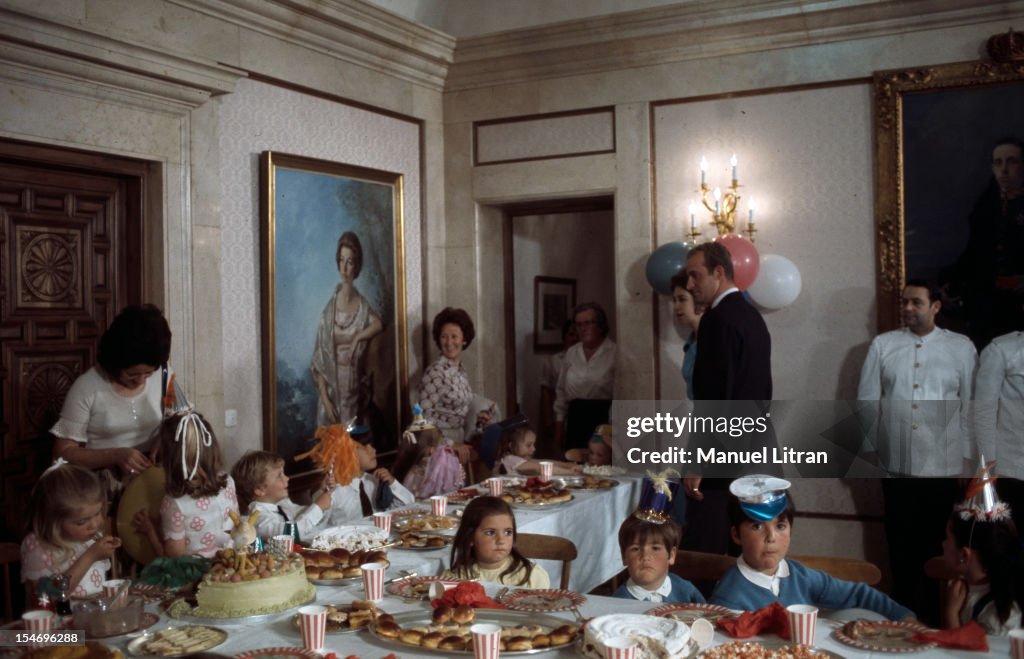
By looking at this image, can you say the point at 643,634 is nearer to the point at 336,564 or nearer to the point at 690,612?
the point at 690,612

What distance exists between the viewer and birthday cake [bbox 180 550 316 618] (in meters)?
2.64

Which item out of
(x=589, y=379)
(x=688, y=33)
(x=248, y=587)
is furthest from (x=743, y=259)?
(x=248, y=587)

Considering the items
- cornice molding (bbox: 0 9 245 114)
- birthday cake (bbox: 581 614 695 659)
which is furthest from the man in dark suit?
cornice molding (bbox: 0 9 245 114)

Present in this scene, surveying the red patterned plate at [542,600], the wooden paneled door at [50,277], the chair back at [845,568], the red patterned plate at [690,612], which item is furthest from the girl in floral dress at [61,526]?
the chair back at [845,568]

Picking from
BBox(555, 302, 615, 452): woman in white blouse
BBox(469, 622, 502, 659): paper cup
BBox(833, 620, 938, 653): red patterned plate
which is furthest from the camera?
BBox(555, 302, 615, 452): woman in white blouse

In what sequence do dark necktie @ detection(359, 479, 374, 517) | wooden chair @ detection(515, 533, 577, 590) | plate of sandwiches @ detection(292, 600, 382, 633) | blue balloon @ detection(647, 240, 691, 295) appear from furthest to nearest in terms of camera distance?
1. blue balloon @ detection(647, 240, 691, 295)
2. dark necktie @ detection(359, 479, 374, 517)
3. wooden chair @ detection(515, 533, 577, 590)
4. plate of sandwiches @ detection(292, 600, 382, 633)

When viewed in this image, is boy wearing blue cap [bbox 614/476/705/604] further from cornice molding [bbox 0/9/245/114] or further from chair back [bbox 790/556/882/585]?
cornice molding [bbox 0/9/245/114]

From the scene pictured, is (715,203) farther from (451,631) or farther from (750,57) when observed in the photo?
(451,631)

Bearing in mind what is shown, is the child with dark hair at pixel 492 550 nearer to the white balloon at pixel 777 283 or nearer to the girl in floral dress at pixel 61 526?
the girl in floral dress at pixel 61 526

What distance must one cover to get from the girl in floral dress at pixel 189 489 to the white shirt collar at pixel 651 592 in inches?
60.4

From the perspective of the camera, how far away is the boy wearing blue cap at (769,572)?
3.02 m

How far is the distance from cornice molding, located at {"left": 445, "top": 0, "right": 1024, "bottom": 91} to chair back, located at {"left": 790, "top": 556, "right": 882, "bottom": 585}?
14.0ft

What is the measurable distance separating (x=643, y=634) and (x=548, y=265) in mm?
7169

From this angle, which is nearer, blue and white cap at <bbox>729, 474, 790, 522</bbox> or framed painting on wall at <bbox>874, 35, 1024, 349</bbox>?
blue and white cap at <bbox>729, 474, 790, 522</bbox>
